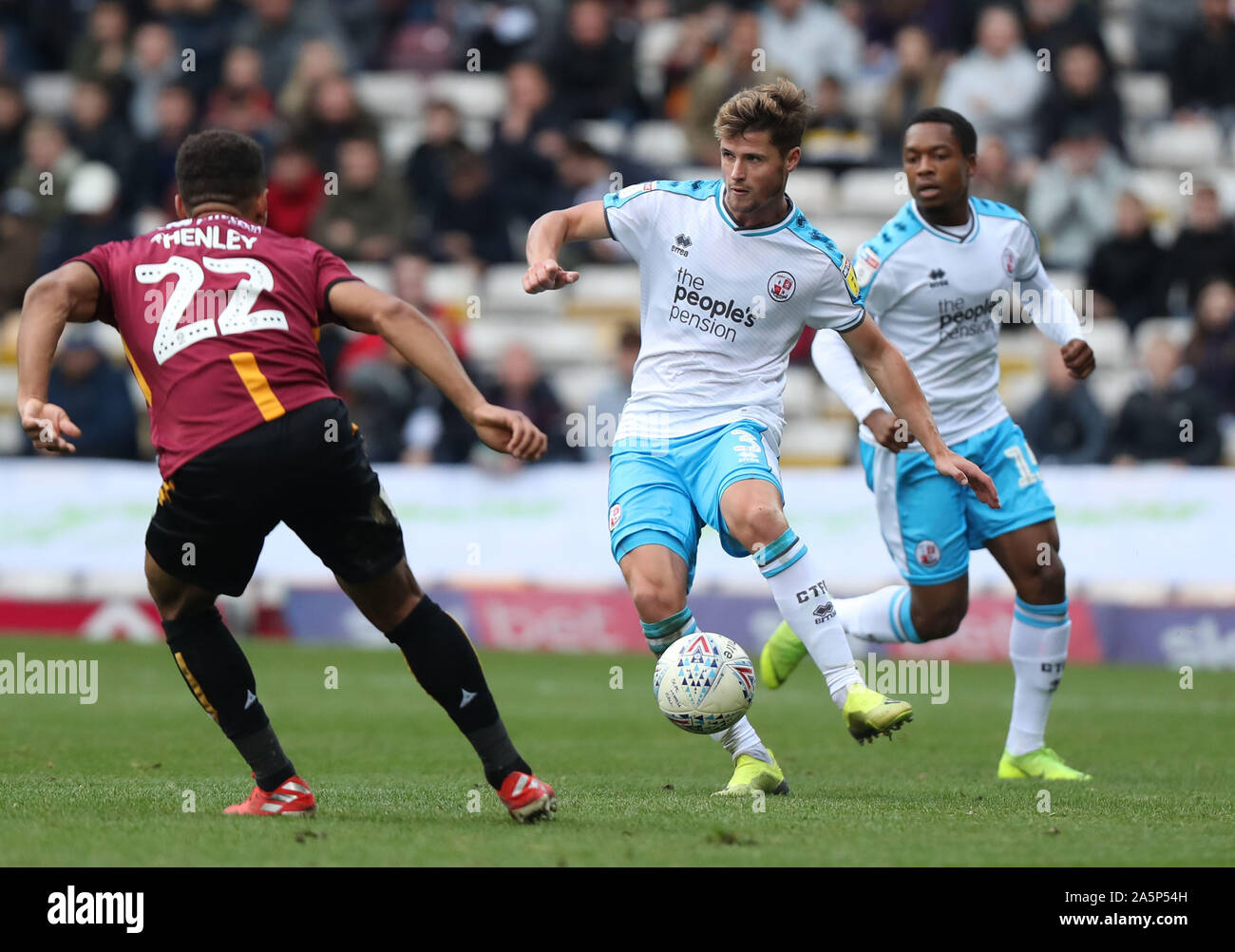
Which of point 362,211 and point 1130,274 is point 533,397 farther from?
point 1130,274

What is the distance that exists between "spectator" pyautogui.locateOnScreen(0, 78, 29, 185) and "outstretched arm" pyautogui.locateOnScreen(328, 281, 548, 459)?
50.8ft

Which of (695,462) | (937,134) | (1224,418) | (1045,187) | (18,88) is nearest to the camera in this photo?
(695,462)

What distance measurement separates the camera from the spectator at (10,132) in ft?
66.5

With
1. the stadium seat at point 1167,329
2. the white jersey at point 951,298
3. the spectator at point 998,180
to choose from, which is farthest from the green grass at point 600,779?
the spectator at point 998,180

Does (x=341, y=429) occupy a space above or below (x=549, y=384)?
below

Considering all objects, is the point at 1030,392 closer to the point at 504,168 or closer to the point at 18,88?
the point at 504,168

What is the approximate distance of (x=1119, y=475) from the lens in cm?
1526

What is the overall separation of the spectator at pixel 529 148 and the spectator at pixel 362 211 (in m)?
1.14

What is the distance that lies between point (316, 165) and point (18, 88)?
407 centimetres

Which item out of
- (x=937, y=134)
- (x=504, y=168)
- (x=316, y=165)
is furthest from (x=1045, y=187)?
(x=937, y=134)

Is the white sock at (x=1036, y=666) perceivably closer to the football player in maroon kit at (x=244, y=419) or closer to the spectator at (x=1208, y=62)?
the football player in maroon kit at (x=244, y=419)

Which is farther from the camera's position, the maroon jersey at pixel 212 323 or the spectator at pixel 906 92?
the spectator at pixel 906 92

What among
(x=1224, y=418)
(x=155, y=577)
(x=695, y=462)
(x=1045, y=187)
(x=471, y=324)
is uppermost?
(x=1045, y=187)

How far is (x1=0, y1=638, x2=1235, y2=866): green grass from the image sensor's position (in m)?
5.57
